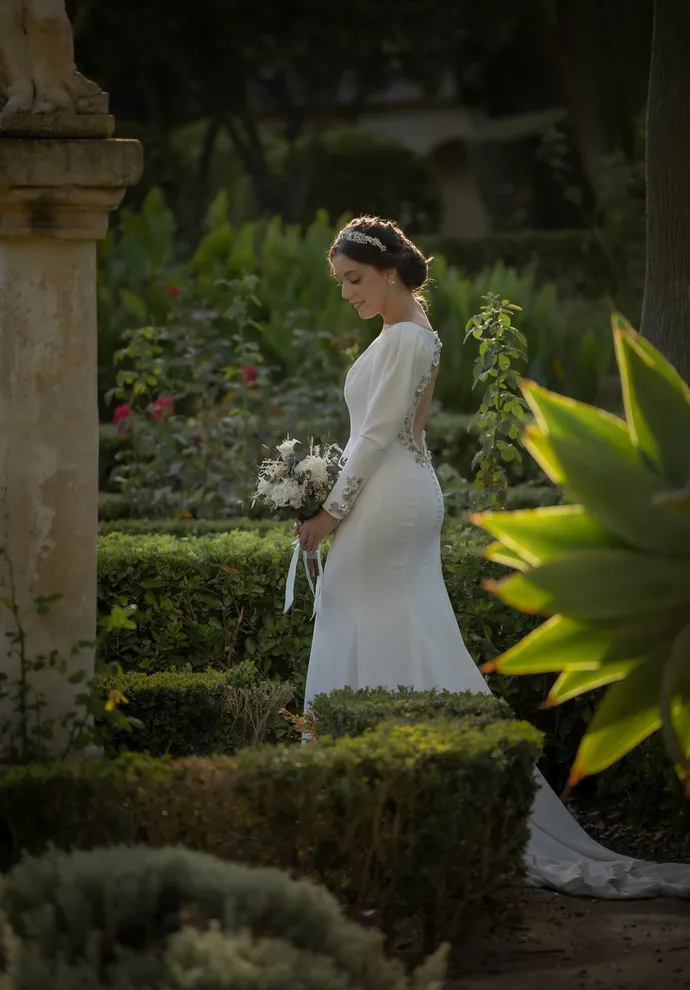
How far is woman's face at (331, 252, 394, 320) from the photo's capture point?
5262 millimetres

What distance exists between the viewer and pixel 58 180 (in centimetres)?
420

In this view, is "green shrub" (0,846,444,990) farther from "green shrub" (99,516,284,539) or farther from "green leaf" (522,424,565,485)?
"green shrub" (99,516,284,539)

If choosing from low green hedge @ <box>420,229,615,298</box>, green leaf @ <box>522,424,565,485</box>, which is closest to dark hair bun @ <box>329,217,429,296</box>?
green leaf @ <box>522,424,565,485</box>

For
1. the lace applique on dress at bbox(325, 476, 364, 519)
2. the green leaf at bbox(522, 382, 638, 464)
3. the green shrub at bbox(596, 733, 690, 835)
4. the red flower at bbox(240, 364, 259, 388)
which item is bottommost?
the green shrub at bbox(596, 733, 690, 835)

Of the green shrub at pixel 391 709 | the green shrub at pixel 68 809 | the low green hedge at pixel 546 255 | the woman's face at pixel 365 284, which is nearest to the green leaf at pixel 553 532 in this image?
the green shrub at pixel 391 709

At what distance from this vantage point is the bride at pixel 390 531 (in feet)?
16.9

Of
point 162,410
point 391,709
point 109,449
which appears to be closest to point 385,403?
point 391,709

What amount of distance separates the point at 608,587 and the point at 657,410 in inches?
19.3

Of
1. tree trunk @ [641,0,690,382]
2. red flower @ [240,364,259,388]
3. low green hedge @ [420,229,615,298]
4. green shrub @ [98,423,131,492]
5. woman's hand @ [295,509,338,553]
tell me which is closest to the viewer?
woman's hand @ [295,509,338,553]

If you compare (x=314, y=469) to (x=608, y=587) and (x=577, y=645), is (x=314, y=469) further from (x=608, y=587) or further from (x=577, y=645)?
(x=608, y=587)

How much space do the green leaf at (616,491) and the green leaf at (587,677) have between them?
0.34m

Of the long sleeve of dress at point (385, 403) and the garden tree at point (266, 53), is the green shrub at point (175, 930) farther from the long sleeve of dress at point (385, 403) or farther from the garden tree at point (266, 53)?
the garden tree at point (266, 53)

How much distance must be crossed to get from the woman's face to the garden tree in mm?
14495

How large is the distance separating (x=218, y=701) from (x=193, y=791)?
1433 millimetres
